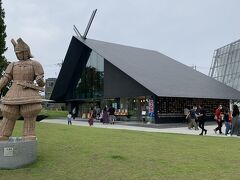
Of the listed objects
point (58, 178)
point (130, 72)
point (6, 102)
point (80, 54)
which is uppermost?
point (80, 54)

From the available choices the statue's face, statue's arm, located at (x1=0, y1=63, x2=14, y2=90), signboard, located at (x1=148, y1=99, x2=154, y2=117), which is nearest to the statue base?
statue's arm, located at (x1=0, y1=63, x2=14, y2=90)

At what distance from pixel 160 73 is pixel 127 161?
21.6 meters

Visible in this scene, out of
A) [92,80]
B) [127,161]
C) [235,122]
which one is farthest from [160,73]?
[127,161]

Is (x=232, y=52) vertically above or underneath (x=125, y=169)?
above

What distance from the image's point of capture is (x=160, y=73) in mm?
29234

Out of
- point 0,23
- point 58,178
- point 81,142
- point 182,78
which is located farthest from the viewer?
point 182,78

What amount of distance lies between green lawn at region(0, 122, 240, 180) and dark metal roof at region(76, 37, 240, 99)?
539 inches

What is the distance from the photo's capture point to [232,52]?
4847 centimetres

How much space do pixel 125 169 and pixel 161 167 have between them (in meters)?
0.78

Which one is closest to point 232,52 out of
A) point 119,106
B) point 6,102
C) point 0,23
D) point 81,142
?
point 119,106

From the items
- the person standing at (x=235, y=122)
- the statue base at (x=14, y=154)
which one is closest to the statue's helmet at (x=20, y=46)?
the statue base at (x=14, y=154)

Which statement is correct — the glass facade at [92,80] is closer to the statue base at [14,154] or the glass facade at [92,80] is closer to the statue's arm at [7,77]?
the statue's arm at [7,77]

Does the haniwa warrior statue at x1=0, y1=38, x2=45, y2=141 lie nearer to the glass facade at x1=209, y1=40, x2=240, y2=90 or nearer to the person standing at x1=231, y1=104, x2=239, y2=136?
the person standing at x1=231, y1=104, x2=239, y2=136

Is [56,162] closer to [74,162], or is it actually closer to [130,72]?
[74,162]
